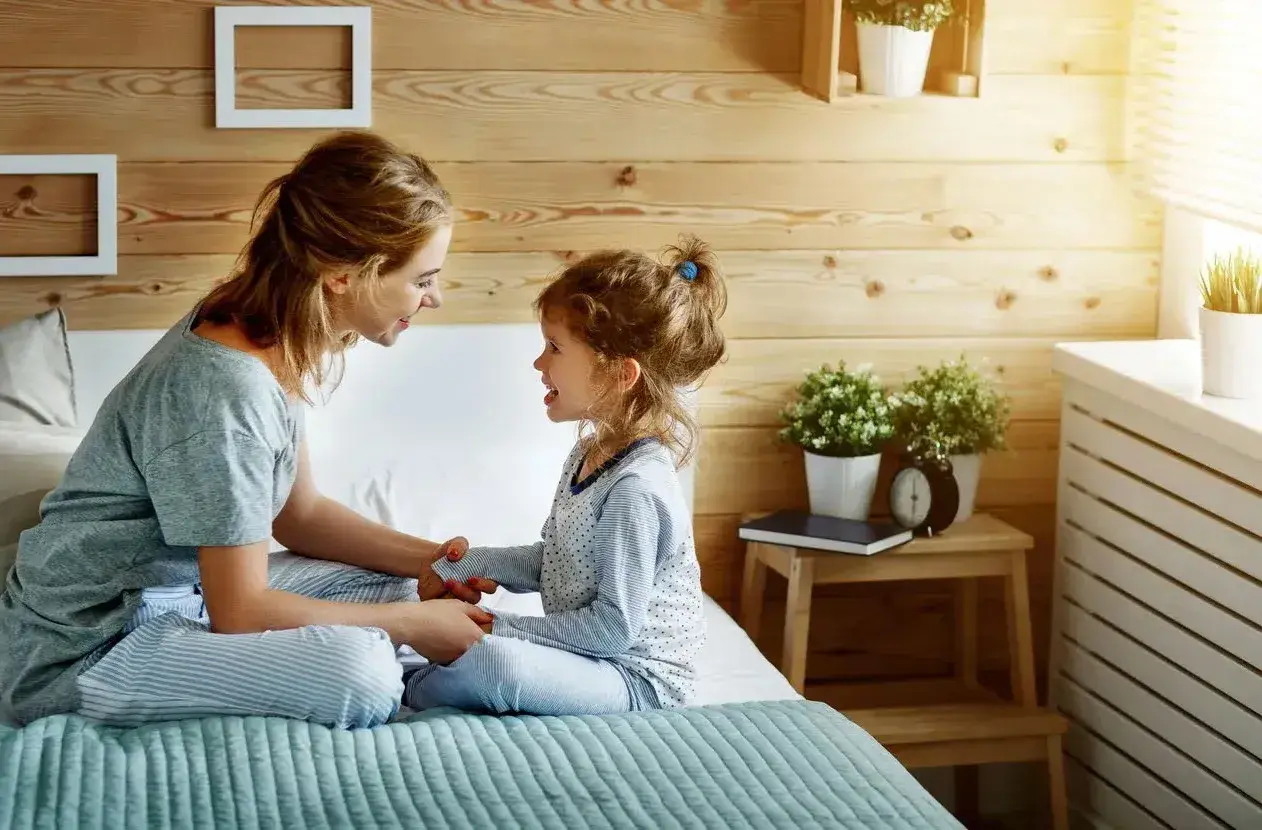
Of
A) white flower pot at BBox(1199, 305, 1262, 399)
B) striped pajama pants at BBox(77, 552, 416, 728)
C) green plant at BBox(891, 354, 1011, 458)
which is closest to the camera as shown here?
striped pajama pants at BBox(77, 552, 416, 728)

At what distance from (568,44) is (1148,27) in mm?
1016

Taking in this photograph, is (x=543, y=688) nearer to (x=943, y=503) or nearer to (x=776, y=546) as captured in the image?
(x=776, y=546)

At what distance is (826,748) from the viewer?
5.39 ft

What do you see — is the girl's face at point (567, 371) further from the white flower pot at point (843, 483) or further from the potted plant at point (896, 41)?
the potted plant at point (896, 41)

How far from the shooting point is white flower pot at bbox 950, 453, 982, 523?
8.42 ft

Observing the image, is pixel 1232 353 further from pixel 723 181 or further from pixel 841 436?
pixel 723 181

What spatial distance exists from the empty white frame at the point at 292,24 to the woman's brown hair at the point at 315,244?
2.07 ft

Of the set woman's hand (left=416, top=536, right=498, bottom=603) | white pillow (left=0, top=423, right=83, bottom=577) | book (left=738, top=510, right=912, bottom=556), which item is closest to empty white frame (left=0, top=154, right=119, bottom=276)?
white pillow (left=0, top=423, right=83, bottom=577)

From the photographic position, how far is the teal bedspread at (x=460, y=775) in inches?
56.9

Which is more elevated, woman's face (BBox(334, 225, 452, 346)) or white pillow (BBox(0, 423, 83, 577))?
woman's face (BBox(334, 225, 452, 346))

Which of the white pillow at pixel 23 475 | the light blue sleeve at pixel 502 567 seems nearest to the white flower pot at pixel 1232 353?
the light blue sleeve at pixel 502 567

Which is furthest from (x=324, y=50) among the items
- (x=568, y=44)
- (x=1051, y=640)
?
(x=1051, y=640)

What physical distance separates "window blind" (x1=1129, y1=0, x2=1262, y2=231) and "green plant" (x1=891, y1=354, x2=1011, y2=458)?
47cm

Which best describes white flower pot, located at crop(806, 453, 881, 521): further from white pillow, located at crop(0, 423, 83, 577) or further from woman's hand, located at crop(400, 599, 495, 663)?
white pillow, located at crop(0, 423, 83, 577)
